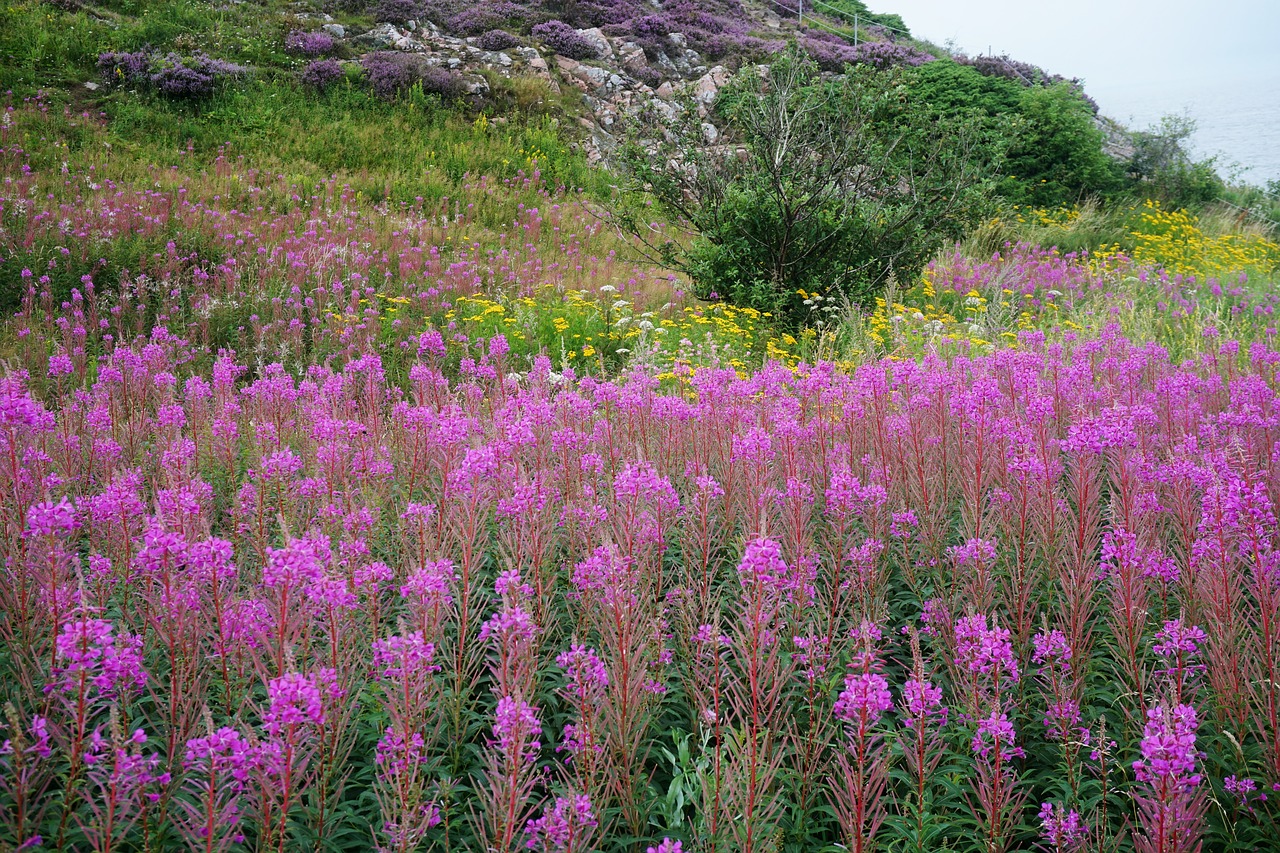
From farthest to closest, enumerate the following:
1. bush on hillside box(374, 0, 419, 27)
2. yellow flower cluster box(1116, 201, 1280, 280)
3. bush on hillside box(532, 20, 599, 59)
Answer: bush on hillside box(532, 20, 599, 59), bush on hillside box(374, 0, 419, 27), yellow flower cluster box(1116, 201, 1280, 280)

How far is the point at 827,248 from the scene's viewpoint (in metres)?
9.61

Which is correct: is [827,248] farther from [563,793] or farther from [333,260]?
[563,793]

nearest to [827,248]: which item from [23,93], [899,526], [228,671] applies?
[899,526]

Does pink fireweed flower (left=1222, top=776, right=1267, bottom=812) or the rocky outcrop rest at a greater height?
the rocky outcrop

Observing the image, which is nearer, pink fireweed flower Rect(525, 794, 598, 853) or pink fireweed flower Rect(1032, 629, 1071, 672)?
pink fireweed flower Rect(525, 794, 598, 853)

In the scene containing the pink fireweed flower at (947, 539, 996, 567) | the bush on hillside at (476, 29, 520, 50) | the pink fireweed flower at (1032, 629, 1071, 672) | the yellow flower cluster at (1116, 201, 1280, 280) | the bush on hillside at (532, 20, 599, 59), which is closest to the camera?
the pink fireweed flower at (1032, 629, 1071, 672)

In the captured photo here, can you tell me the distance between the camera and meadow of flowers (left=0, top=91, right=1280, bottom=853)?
5.29 ft

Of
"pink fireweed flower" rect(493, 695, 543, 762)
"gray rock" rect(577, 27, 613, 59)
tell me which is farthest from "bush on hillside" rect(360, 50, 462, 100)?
"pink fireweed flower" rect(493, 695, 543, 762)

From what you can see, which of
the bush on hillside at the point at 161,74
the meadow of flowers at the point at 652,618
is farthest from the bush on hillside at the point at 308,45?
the meadow of flowers at the point at 652,618

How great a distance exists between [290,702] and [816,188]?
9.07 metres

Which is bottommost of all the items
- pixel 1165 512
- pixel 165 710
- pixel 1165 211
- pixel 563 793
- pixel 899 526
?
pixel 165 710

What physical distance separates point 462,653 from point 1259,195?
3174cm

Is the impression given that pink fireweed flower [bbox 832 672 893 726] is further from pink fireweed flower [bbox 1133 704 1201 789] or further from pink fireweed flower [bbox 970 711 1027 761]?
pink fireweed flower [bbox 1133 704 1201 789]

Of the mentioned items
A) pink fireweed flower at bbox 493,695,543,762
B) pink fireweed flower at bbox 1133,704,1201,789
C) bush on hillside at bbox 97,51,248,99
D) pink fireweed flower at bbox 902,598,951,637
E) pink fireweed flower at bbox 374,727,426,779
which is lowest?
pink fireweed flower at bbox 374,727,426,779
